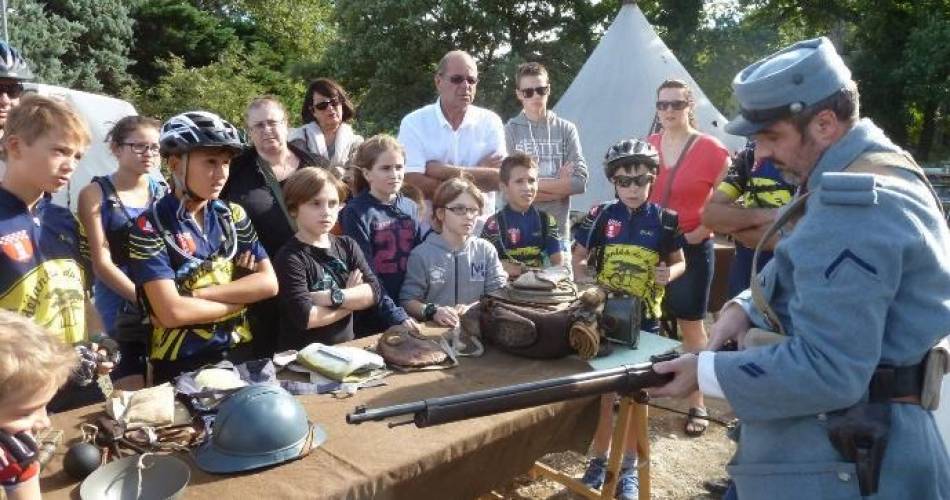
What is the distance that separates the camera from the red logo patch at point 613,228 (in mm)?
4535

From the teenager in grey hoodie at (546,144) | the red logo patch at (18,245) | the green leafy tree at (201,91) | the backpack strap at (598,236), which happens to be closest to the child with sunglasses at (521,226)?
the backpack strap at (598,236)

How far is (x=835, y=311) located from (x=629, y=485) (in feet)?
8.13

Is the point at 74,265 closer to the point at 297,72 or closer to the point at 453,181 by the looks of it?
the point at 453,181

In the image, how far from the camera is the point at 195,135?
2.98 m

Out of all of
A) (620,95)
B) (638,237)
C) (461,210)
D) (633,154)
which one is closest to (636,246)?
(638,237)

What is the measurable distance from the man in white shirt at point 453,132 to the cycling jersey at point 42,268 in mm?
2478

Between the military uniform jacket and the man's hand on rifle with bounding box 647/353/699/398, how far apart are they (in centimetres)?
18

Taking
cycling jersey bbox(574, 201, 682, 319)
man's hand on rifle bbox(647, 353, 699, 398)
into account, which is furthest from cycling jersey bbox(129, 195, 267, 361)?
cycling jersey bbox(574, 201, 682, 319)

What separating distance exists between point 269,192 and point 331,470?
2.12m

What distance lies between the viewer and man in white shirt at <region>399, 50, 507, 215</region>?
5.08 m

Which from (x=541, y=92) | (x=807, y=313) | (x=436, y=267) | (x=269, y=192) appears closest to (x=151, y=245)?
(x=269, y=192)

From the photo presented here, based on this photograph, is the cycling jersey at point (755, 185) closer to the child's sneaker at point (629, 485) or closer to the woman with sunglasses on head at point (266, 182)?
the child's sneaker at point (629, 485)

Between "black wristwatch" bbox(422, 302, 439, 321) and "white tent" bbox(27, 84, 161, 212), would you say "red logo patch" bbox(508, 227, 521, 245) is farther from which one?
"white tent" bbox(27, 84, 161, 212)

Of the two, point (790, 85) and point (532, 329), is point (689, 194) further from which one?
point (790, 85)
